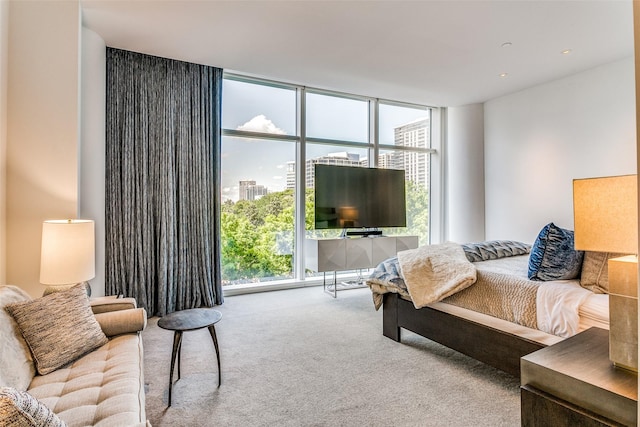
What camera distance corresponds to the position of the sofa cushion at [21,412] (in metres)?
0.75

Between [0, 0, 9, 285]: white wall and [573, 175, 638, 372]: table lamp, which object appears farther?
[0, 0, 9, 285]: white wall

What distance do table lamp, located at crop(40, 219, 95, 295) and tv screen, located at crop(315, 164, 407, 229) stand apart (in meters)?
2.96

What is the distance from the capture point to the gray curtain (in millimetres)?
3652

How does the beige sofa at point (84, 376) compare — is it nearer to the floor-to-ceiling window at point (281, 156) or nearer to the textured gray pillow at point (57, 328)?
the textured gray pillow at point (57, 328)

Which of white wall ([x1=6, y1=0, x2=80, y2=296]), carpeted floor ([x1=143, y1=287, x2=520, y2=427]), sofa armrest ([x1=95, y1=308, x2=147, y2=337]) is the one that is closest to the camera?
carpeted floor ([x1=143, y1=287, x2=520, y2=427])

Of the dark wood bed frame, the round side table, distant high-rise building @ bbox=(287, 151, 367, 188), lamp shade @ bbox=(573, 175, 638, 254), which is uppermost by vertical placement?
distant high-rise building @ bbox=(287, 151, 367, 188)

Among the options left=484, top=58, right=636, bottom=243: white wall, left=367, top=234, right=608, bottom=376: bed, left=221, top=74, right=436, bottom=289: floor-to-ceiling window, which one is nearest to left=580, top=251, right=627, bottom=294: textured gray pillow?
left=367, top=234, right=608, bottom=376: bed

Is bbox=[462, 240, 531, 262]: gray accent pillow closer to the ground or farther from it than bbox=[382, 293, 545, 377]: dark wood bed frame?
farther from it

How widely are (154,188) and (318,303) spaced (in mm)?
2334

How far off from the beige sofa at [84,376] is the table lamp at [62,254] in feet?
0.90

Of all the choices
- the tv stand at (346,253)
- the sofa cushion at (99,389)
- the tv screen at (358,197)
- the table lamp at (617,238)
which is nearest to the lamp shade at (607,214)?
the table lamp at (617,238)

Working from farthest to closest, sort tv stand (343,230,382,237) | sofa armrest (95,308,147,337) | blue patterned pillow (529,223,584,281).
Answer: tv stand (343,230,382,237) < blue patterned pillow (529,223,584,281) < sofa armrest (95,308,147,337)

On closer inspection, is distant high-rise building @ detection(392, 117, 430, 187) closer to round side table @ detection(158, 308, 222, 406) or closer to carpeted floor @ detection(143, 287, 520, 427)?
carpeted floor @ detection(143, 287, 520, 427)

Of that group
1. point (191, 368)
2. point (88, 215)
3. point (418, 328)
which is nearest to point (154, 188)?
point (88, 215)
